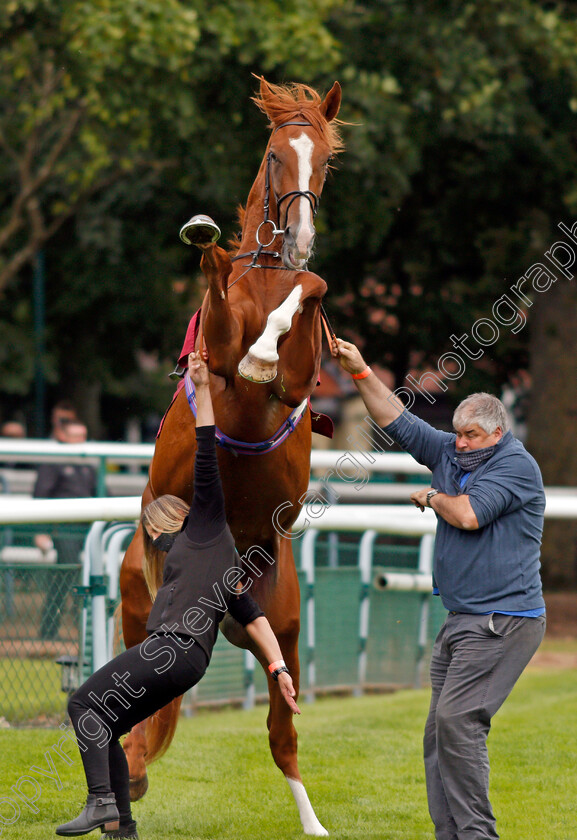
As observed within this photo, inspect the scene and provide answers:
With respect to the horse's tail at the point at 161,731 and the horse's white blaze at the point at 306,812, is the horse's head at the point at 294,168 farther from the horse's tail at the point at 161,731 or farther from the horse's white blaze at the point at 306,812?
the horse's white blaze at the point at 306,812

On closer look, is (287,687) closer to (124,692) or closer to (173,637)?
(173,637)

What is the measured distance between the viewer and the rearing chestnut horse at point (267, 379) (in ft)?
13.8

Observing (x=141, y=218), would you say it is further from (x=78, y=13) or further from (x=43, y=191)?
(x=78, y=13)

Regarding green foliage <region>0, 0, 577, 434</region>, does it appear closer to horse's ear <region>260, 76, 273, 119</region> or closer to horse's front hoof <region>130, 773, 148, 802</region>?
horse's ear <region>260, 76, 273, 119</region>

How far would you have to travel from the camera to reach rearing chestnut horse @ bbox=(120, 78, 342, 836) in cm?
421

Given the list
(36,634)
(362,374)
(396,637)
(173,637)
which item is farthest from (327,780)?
(396,637)

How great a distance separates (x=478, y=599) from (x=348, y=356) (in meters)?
1.17

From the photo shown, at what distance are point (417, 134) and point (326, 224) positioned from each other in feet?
4.78

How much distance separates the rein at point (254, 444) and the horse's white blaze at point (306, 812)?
62.9 inches

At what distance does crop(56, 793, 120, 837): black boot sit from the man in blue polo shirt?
1202 millimetres

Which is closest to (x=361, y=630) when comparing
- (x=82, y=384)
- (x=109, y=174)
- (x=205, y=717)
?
(x=205, y=717)

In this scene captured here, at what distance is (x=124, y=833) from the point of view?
444 centimetres

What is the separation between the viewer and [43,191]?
1484cm

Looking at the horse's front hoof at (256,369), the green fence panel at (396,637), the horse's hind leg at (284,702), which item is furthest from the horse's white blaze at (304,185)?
the green fence panel at (396,637)
